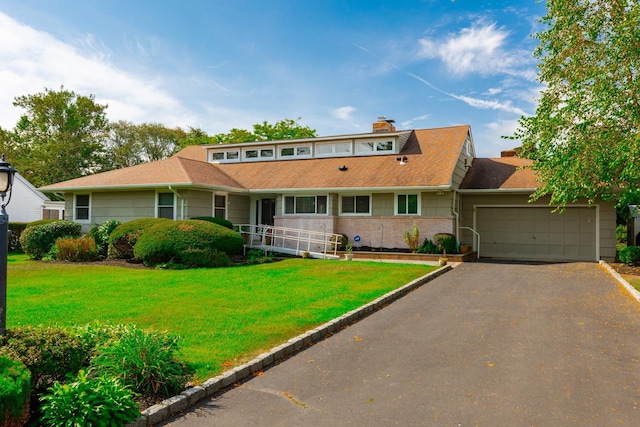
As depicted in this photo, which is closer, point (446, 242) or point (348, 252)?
point (446, 242)

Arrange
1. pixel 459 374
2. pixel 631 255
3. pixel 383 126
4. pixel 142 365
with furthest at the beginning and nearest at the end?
pixel 383 126 → pixel 631 255 → pixel 459 374 → pixel 142 365

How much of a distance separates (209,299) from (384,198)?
1184cm

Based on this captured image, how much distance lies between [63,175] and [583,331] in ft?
154

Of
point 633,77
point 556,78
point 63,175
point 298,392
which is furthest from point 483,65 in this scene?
point 63,175

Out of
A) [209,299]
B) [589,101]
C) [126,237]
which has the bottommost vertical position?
[209,299]

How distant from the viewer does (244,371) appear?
5.36m

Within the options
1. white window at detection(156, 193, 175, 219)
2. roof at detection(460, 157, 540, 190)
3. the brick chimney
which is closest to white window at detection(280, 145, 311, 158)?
the brick chimney

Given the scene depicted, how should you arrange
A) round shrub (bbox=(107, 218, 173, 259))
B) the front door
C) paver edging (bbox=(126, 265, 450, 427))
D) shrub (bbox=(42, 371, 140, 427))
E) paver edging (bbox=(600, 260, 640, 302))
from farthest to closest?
the front door → round shrub (bbox=(107, 218, 173, 259)) → paver edging (bbox=(600, 260, 640, 302)) → paver edging (bbox=(126, 265, 450, 427)) → shrub (bbox=(42, 371, 140, 427))

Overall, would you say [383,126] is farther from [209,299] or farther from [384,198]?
[209,299]

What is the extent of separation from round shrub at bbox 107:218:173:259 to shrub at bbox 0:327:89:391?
12.7 m

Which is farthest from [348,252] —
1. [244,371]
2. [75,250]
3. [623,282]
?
[244,371]

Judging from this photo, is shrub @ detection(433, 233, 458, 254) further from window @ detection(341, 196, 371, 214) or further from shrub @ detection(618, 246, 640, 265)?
shrub @ detection(618, 246, 640, 265)

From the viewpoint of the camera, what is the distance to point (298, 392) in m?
A: 4.95

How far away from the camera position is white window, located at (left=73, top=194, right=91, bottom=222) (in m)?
21.8
